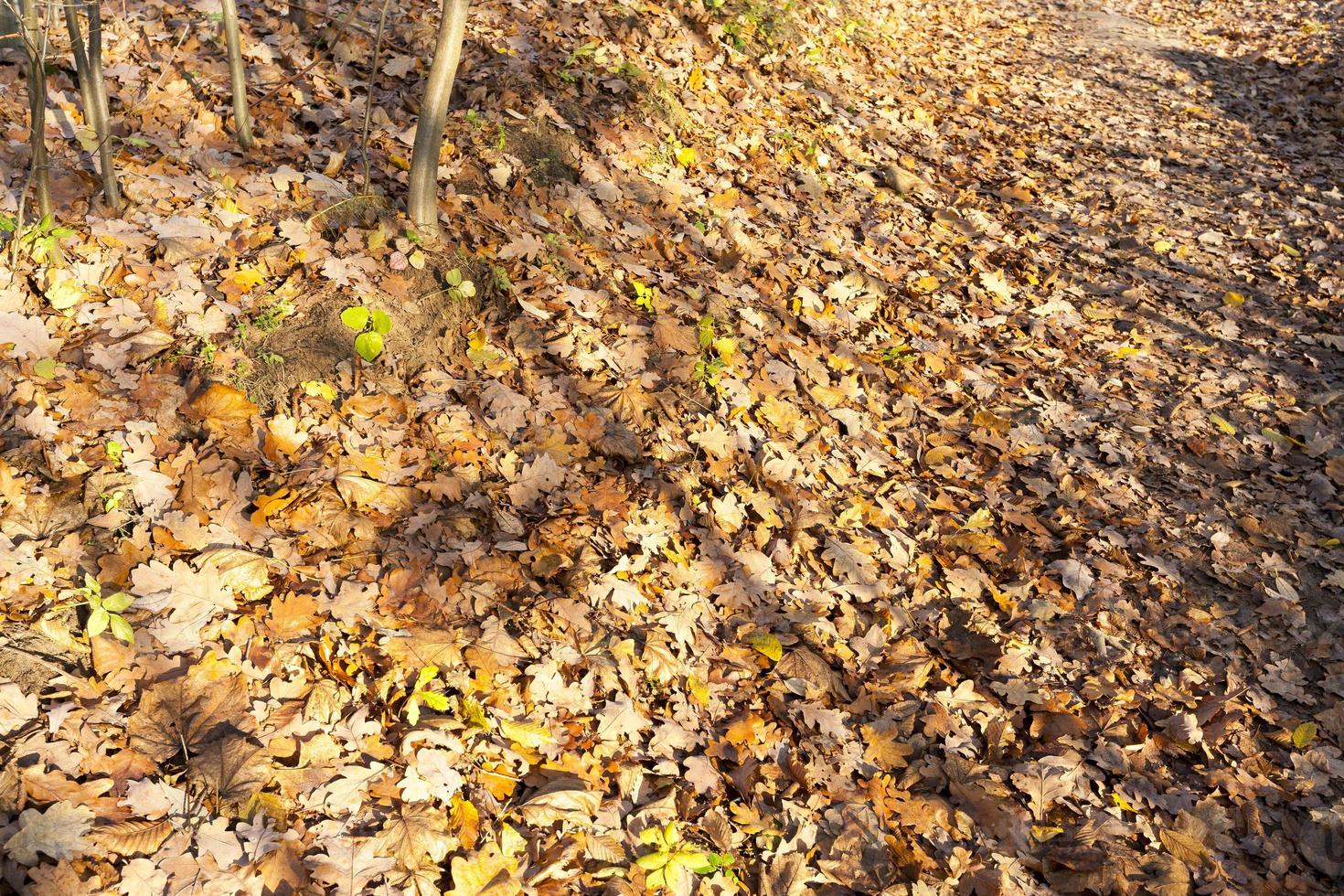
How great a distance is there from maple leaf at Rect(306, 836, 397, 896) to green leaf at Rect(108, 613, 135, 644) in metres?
1.03

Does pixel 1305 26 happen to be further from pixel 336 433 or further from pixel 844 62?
pixel 336 433

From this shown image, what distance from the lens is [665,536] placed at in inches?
164

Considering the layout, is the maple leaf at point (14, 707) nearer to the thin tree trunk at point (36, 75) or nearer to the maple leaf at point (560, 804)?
the maple leaf at point (560, 804)

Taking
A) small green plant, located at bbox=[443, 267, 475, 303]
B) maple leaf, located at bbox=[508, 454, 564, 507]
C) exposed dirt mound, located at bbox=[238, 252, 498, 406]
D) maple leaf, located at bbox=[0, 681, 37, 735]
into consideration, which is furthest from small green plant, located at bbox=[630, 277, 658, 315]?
maple leaf, located at bbox=[0, 681, 37, 735]

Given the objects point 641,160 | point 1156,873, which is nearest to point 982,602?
point 1156,873

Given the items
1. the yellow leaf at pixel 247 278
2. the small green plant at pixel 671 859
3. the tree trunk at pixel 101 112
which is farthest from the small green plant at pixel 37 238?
the small green plant at pixel 671 859

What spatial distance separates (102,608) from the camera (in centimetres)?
295

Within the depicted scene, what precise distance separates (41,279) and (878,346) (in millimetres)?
5043

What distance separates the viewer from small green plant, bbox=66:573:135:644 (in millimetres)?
2904

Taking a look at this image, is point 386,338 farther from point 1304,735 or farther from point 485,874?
point 1304,735

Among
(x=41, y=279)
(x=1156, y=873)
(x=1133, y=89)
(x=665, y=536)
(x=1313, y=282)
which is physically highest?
(x=1133, y=89)

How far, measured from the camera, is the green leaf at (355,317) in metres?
4.18

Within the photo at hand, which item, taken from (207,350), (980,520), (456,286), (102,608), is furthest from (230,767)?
(980,520)

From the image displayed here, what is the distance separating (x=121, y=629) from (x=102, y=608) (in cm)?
11
